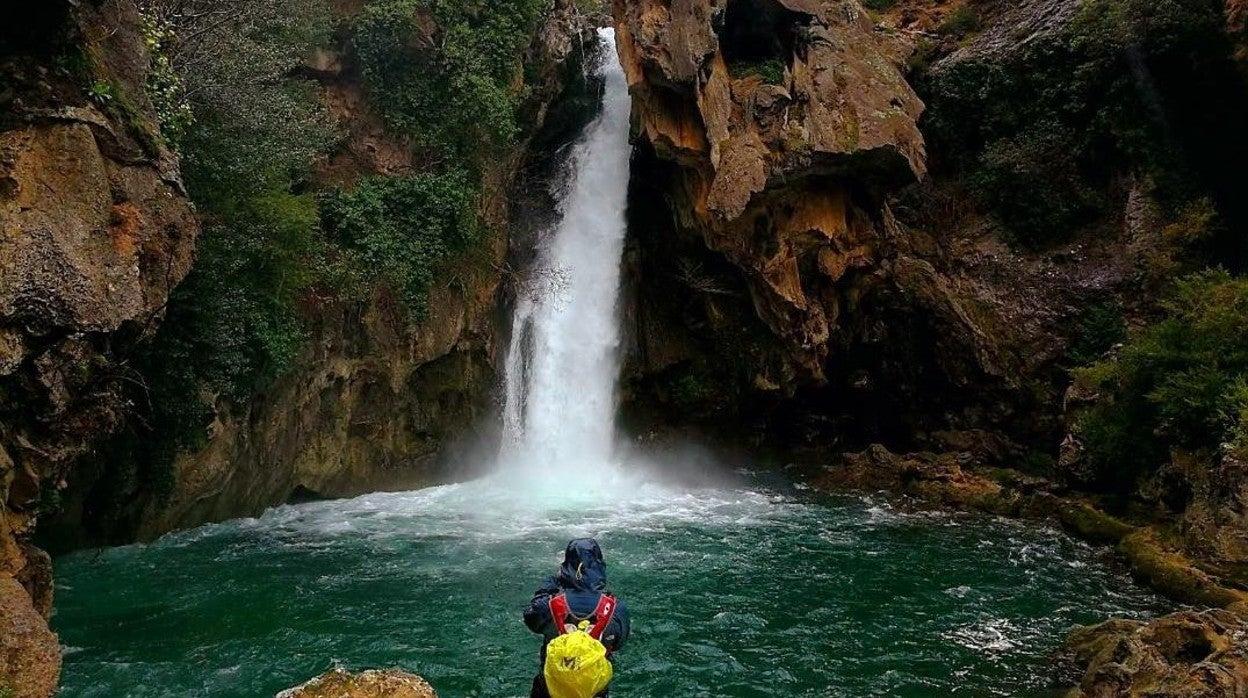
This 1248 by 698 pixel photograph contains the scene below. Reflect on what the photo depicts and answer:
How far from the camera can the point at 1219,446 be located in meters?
13.6

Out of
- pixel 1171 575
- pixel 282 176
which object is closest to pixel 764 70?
pixel 282 176

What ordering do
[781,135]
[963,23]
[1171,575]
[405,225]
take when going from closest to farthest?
1. [1171,575]
2. [405,225]
3. [781,135]
4. [963,23]

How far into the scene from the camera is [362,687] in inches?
250

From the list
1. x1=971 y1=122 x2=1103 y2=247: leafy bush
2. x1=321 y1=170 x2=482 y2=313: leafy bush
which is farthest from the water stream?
x1=971 y1=122 x2=1103 y2=247: leafy bush

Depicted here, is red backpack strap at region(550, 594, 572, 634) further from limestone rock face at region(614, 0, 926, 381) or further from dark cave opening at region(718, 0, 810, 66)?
dark cave opening at region(718, 0, 810, 66)

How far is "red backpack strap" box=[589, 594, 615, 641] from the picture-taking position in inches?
227

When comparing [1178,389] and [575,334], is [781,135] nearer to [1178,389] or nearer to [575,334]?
[575,334]

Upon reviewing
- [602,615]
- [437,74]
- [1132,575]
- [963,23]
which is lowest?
[1132,575]

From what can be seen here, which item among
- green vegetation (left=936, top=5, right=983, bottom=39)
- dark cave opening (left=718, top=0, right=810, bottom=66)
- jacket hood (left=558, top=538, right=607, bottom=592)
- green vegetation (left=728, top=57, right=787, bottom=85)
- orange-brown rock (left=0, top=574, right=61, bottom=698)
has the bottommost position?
orange-brown rock (left=0, top=574, right=61, bottom=698)

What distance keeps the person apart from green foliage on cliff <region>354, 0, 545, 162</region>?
14.4 meters

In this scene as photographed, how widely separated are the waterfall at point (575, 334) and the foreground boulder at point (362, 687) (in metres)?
13.8

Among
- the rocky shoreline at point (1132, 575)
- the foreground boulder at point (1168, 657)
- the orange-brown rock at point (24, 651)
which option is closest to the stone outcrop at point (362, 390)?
the orange-brown rock at point (24, 651)

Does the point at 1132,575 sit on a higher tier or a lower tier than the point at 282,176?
lower

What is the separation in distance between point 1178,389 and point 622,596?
10675mm
